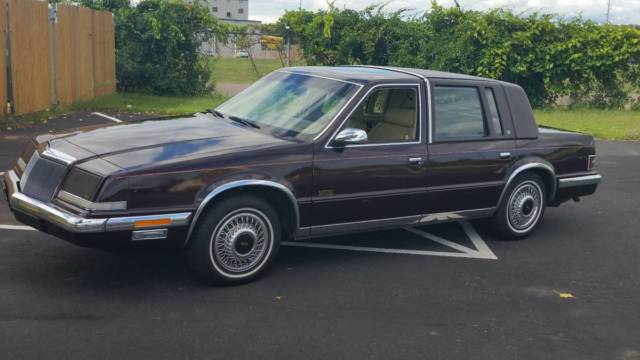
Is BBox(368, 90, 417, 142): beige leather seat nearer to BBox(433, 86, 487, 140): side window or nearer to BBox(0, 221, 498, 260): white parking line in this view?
BBox(433, 86, 487, 140): side window

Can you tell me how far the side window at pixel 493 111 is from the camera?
24.1ft

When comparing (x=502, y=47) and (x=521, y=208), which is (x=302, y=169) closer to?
(x=521, y=208)

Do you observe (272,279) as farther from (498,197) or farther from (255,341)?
(498,197)

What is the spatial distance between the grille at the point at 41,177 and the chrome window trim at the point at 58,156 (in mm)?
35

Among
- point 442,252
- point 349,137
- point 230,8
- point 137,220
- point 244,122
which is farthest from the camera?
point 230,8

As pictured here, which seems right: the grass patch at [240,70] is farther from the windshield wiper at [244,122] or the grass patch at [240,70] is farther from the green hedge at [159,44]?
the windshield wiper at [244,122]

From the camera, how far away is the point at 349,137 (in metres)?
6.19

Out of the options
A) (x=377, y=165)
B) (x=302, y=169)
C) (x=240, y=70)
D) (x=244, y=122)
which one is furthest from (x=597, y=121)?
(x=240, y=70)

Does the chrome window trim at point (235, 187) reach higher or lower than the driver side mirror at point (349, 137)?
lower

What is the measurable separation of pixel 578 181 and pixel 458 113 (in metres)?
1.78

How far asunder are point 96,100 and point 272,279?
46.0 feet

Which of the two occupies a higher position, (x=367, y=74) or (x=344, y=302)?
(x=367, y=74)

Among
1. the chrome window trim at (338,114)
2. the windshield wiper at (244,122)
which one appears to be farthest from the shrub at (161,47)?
the chrome window trim at (338,114)

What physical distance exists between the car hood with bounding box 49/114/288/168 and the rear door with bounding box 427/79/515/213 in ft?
5.20
